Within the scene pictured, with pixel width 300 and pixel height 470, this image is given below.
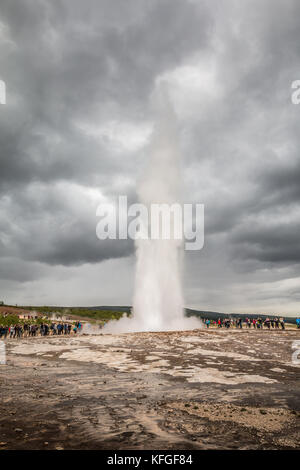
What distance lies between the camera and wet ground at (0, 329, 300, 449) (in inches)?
194

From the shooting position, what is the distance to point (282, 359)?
14656mm

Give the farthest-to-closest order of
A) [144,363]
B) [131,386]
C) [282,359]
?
1. [282,359]
2. [144,363]
3. [131,386]

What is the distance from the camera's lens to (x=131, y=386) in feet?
29.7

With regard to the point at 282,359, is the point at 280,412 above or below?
above

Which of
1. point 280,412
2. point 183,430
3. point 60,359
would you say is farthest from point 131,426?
point 60,359

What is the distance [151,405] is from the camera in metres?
6.99

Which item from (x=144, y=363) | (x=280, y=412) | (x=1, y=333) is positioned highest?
(x=280, y=412)

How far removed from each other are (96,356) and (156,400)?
938 cm

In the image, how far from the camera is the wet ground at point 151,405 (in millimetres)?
4938

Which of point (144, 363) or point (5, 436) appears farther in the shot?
point (144, 363)
